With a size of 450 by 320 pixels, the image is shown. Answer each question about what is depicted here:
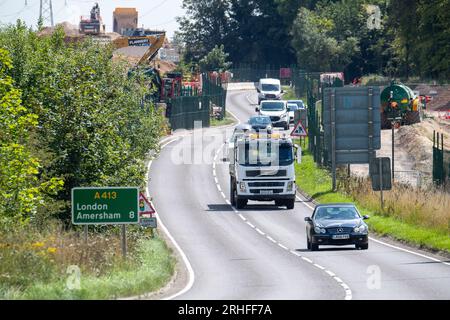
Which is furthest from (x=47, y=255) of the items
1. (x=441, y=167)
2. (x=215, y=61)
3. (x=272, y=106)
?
(x=215, y=61)

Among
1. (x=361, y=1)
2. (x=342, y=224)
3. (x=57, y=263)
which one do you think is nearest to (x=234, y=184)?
(x=342, y=224)

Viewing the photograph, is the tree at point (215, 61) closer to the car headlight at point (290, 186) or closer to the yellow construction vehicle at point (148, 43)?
the yellow construction vehicle at point (148, 43)

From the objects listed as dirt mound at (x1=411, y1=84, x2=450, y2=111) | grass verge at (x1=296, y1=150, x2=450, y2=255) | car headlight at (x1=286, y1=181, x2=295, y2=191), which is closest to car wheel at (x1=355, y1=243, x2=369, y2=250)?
grass verge at (x1=296, y1=150, x2=450, y2=255)

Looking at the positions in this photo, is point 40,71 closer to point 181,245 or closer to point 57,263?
point 181,245

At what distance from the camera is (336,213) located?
124ft

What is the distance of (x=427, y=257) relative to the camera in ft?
114

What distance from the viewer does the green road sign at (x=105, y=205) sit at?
2733 centimetres

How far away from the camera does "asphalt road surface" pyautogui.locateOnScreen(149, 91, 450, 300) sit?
25.7 m

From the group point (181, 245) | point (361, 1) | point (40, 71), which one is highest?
point (361, 1)

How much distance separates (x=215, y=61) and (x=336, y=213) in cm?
9587

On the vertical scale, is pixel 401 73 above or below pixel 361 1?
below

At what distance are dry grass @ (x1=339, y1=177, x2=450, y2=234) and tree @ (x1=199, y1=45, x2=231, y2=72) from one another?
77.2 m

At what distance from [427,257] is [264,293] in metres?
11.0

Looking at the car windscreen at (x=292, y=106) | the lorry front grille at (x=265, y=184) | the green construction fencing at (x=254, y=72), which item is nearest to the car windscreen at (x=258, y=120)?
the car windscreen at (x=292, y=106)
